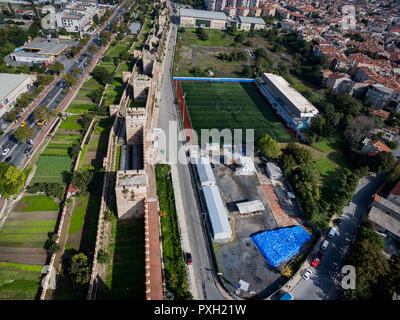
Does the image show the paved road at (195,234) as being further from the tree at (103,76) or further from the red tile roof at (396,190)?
the red tile roof at (396,190)

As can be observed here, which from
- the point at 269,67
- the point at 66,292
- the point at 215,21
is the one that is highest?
the point at 215,21

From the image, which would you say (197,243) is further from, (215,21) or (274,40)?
(215,21)

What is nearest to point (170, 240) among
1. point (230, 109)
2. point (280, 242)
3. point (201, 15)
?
point (280, 242)

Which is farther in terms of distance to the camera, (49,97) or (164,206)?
(49,97)

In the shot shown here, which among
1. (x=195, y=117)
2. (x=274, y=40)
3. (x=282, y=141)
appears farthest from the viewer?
(x=274, y=40)

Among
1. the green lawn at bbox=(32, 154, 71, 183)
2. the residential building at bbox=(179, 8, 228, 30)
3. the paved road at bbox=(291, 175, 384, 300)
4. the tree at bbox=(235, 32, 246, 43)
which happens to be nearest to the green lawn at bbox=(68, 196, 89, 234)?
the green lawn at bbox=(32, 154, 71, 183)

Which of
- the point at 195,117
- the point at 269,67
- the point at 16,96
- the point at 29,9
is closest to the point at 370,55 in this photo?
the point at 269,67

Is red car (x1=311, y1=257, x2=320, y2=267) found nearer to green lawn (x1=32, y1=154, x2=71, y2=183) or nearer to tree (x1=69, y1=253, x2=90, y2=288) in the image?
tree (x1=69, y1=253, x2=90, y2=288)
